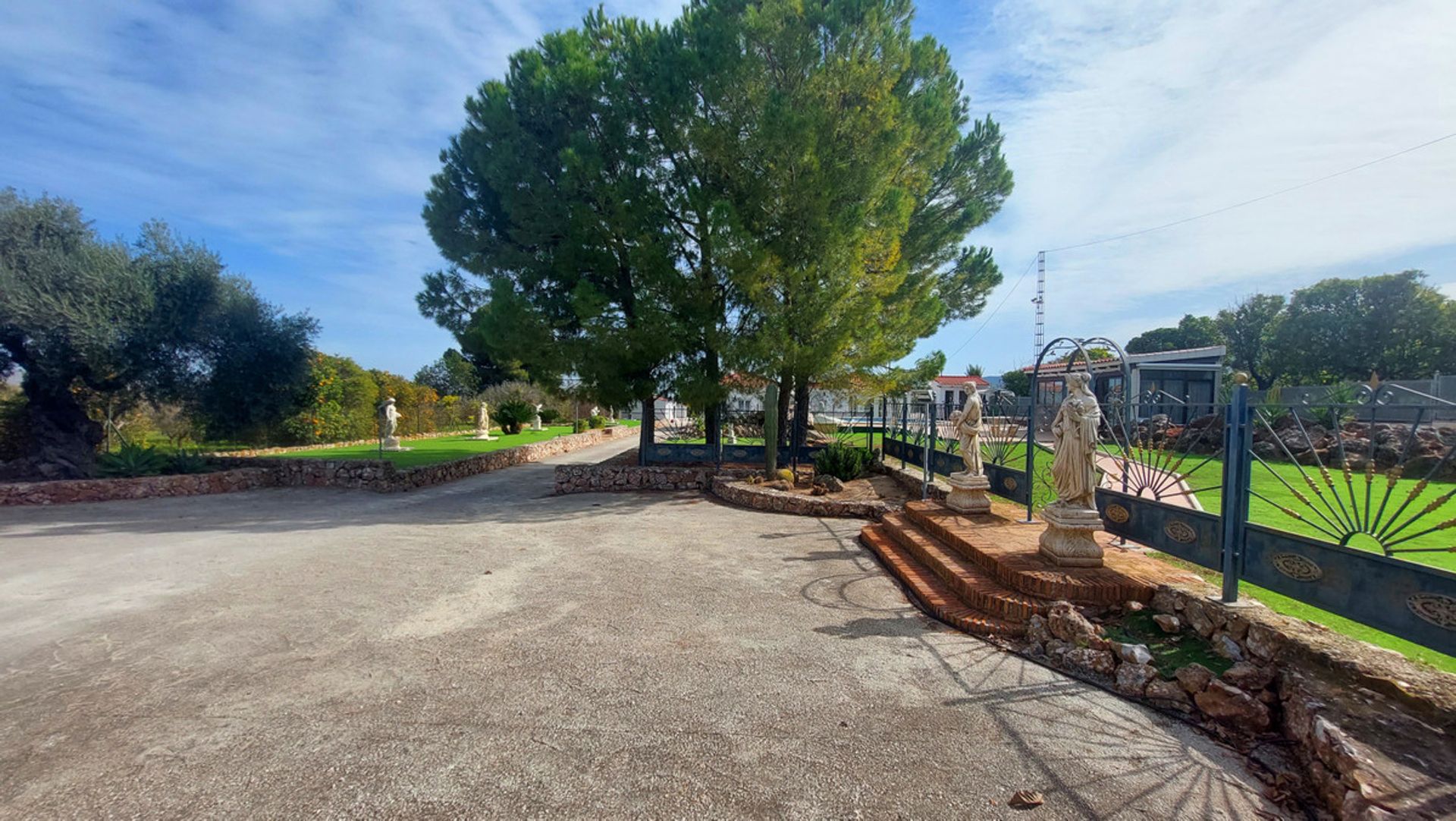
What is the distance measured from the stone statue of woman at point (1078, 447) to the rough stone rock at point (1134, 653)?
4.41 feet

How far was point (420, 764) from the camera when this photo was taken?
2.88 m

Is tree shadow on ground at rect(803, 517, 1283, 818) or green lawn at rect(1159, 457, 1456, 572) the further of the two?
green lawn at rect(1159, 457, 1456, 572)

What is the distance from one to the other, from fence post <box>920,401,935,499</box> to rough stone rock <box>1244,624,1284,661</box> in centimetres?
510

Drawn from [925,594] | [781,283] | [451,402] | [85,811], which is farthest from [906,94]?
[451,402]

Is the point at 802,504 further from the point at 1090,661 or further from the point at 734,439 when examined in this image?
the point at 734,439

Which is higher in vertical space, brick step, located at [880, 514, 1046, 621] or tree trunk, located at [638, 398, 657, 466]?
tree trunk, located at [638, 398, 657, 466]

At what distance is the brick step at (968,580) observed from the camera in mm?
4535

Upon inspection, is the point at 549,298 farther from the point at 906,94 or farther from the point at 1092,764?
the point at 1092,764

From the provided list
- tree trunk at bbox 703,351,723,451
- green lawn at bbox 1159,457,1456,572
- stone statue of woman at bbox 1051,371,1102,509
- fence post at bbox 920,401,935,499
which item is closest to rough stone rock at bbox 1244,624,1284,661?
green lawn at bbox 1159,457,1456,572

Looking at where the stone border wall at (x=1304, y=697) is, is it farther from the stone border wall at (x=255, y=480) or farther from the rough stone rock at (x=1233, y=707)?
the stone border wall at (x=255, y=480)

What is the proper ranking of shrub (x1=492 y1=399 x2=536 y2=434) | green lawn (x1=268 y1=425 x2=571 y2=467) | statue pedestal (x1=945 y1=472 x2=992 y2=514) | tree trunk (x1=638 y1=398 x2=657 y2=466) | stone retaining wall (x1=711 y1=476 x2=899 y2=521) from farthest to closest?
1. shrub (x1=492 y1=399 x2=536 y2=434)
2. green lawn (x1=268 y1=425 x2=571 y2=467)
3. tree trunk (x1=638 y1=398 x2=657 y2=466)
4. stone retaining wall (x1=711 y1=476 x2=899 y2=521)
5. statue pedestal (x1=945 y1=472 x2=992 y2=514)

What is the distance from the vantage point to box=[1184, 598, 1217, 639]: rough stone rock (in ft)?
12.6

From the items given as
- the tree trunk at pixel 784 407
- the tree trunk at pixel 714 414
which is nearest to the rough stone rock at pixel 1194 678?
the tree trunk at pixel 714 414

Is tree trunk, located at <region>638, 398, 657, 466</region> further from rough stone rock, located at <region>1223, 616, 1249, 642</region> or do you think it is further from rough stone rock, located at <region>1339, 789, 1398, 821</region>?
rough stone rock, located at <region>1339, 789, 1398, 821</region>
